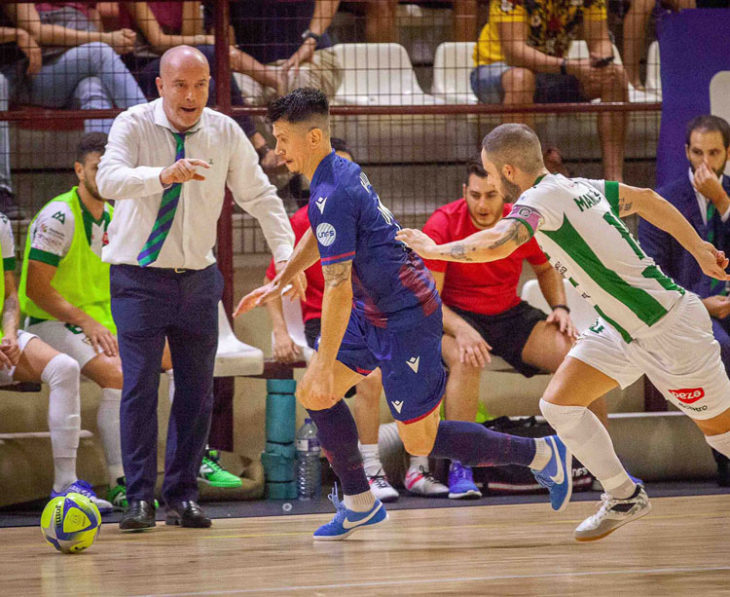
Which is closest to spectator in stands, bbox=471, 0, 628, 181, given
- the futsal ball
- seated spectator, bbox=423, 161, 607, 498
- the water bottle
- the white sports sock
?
seated spectator, bbox=423, 161, 607, 498

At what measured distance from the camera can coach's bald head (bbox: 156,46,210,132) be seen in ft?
15.4

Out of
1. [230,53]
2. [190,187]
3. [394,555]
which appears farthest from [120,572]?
[230,53]

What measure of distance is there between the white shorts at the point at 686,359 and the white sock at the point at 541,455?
61 centimetres

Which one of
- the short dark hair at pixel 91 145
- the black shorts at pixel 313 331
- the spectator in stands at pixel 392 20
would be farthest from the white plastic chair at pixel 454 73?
the short dark hair at pixel 91 145

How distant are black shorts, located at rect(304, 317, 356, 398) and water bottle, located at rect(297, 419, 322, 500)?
0.36 meters

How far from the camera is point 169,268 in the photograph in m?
4.77

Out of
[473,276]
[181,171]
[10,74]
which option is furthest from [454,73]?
[181,171]

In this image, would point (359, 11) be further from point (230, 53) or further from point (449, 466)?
point (449, 466)

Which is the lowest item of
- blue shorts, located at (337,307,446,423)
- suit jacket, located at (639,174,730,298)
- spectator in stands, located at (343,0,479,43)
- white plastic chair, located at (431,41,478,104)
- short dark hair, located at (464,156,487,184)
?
blue shorts, located at (337,307,446,423)

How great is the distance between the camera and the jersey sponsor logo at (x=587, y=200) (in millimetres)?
3883

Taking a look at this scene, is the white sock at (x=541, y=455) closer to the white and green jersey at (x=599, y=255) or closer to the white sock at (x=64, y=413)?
the white and green jersey at (x=599, y=255)

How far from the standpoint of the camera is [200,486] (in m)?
5.59

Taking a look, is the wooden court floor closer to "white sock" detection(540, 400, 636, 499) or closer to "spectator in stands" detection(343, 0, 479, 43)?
"white sock" detection(540, 400, 636, 499)

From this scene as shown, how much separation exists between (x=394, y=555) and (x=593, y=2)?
14.5ft
